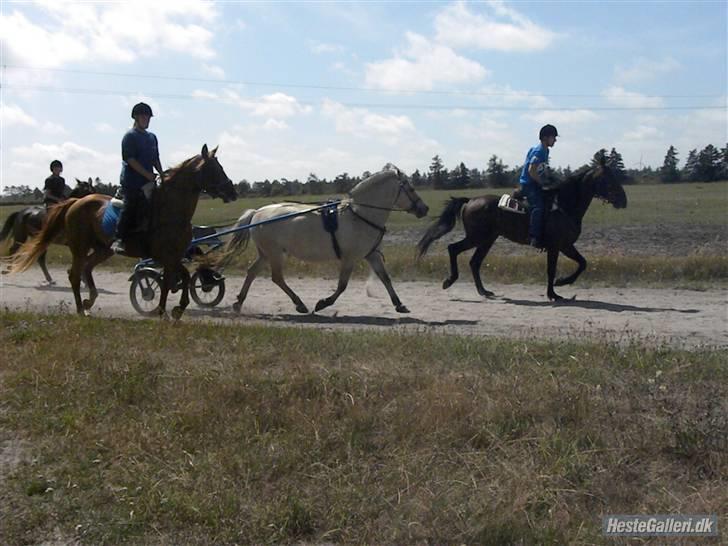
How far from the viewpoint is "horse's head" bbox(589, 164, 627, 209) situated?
14.1 m

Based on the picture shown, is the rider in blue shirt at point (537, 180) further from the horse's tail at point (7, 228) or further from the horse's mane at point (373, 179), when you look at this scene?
the horse's tail at point (7, 228)

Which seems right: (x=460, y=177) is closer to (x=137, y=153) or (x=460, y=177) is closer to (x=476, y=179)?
(x=476, y=179)

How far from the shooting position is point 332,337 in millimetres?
8867

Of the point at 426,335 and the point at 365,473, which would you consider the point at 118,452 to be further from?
the point at 426,335

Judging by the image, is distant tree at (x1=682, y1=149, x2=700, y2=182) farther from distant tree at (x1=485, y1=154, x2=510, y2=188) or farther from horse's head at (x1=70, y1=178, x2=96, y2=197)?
horse's head at (x1=70, y1=178, x2=96, y2=197)

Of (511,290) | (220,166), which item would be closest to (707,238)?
(511,290)

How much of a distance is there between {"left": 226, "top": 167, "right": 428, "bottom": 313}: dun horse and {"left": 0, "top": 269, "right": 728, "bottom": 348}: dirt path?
551 millimetres

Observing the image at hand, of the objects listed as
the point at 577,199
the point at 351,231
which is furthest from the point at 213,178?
the point at 577,199

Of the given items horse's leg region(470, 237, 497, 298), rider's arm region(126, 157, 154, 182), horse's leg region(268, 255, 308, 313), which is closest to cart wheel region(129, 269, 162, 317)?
horse's leg region(268, 255, 308, 313)

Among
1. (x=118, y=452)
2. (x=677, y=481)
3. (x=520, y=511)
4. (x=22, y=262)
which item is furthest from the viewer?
(x=22, y=262)

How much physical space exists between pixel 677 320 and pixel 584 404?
5250mm

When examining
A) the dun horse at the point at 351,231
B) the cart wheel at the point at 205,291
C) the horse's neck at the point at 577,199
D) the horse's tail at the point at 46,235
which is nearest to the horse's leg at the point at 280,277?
the dun horse at the point at 351,231

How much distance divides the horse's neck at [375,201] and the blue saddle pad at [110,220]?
3291 millimetres

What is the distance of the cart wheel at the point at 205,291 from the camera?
13234 mm
